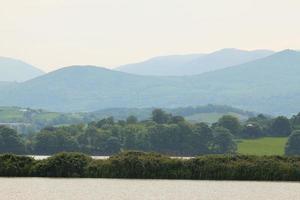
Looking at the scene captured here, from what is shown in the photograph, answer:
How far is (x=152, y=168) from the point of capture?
2466 inches

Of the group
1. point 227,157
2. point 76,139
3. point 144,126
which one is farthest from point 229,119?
point 227,157

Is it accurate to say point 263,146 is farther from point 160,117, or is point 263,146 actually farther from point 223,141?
point 160,117

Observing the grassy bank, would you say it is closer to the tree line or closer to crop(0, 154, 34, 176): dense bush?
crop(0, 154, 34, 176): dense bush

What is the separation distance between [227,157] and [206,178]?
8.90 feet

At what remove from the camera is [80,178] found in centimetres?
6244

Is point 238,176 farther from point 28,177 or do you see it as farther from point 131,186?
point 28,177

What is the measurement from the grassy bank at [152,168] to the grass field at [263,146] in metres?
81.5

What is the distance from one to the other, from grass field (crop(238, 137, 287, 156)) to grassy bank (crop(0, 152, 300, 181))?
Result: 8150 centimetres

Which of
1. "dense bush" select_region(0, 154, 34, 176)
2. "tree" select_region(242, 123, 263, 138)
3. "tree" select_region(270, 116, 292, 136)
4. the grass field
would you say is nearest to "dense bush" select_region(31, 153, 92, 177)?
"dense bush" select_region(0, 154, 34, 176)

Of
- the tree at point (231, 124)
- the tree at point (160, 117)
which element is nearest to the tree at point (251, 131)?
the tree at point (231, 124)

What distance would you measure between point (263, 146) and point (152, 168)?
316ft

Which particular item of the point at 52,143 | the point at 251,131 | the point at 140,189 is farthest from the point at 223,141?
the point at 140,189

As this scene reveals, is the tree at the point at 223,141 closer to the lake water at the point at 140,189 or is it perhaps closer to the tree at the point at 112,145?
the tree at the point at 112,145

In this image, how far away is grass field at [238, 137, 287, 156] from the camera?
148 metres
